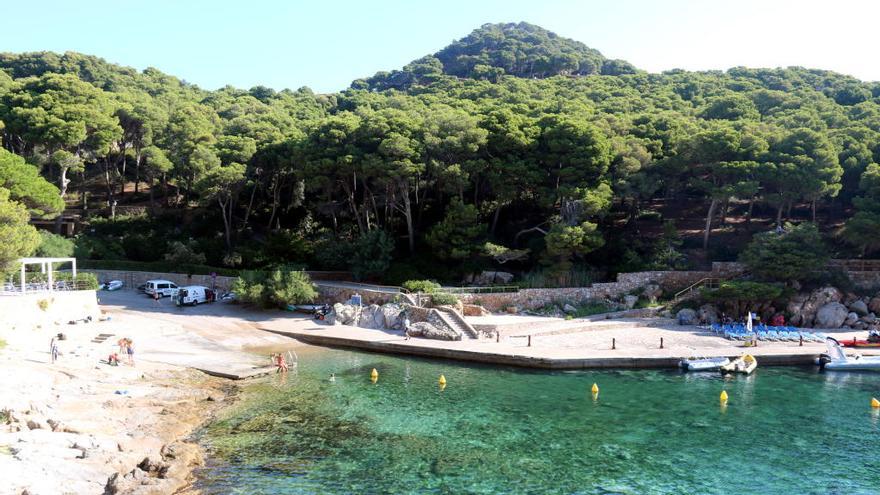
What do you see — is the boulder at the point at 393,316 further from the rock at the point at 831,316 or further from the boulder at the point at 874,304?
the boulder at the point at 874,304

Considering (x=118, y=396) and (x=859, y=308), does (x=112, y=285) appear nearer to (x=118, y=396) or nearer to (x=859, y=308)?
(x=118, y=396)

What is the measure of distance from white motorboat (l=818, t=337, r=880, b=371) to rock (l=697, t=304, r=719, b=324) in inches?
254

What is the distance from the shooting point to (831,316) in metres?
31.6

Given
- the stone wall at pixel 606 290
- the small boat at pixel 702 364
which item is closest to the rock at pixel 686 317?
the stone wall at pixel 606 290

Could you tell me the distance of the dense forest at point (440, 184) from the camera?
3797 cm

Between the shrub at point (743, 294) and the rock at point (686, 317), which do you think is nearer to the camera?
the shrub at point (743, 294)

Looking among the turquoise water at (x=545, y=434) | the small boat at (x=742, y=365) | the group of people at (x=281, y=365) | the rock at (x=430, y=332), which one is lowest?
the turquoise water at (x=545, y=434)

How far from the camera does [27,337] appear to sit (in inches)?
1016

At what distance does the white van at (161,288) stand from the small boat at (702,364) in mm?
31377

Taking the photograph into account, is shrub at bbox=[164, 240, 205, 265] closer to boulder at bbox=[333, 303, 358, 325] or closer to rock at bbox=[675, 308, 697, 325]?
boulder at bbox=[333, 303, 358, 325]

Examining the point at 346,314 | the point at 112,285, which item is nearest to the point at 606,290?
the point at 346,314

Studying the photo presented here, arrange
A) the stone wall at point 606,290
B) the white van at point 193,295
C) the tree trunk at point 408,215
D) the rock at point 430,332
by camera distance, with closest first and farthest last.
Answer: the rock at point 430,332 < the stone wall at point 606,290 < the white van at point 193,295 < the tree trunk at point 408,215

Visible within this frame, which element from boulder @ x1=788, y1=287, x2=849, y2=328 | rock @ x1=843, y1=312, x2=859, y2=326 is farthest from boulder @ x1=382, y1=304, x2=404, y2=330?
rock @ x1=843, y1=312, x2=859, y2=326

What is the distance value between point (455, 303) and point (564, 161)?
13.4 metres
